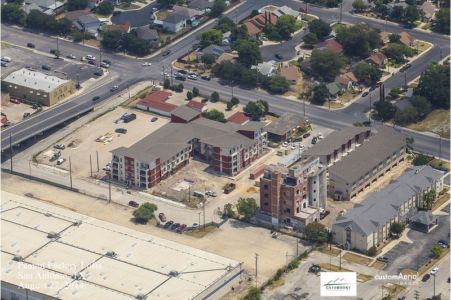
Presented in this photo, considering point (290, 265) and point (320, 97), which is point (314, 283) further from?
point (320, 97)

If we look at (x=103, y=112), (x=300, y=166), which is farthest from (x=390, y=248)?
(x=103, y=112)

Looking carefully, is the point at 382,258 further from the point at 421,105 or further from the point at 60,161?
the point at 60,161

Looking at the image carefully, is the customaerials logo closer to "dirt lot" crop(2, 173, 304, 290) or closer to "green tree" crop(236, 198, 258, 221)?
"dirt lot" crop(2, 173, 304, 290)

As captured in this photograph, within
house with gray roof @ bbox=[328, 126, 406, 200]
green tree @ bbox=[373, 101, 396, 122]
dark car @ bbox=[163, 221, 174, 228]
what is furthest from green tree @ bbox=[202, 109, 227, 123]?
dark car @ bbox=[163, 221, 174, 228]

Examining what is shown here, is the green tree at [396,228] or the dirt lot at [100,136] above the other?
the green tree at [396,228]

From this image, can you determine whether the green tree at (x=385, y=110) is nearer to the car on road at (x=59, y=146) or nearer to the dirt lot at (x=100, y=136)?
the dirt lot at (x=100, y=136)

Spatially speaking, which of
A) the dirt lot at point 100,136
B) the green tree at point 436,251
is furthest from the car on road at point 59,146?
the green tree at point 436,251

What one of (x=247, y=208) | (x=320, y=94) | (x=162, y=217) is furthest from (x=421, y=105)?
(x=162, y=217)
